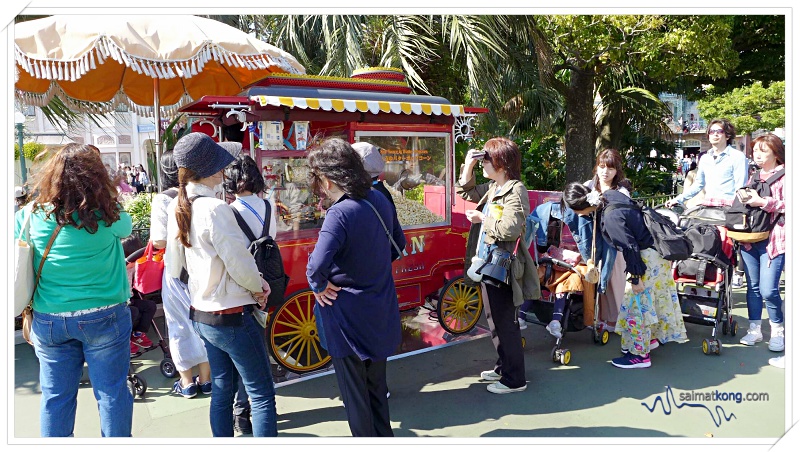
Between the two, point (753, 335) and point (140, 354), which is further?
point (753, 335)

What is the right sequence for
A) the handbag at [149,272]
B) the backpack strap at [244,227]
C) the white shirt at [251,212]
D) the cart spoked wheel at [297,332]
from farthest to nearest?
the cart spoked wheel at [297,332], the handbag at [149,272], the white shirt at [251,212], the backpack strap at [244,227]

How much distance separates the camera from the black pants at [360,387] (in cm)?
295

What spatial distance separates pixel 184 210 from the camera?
9.13 feet

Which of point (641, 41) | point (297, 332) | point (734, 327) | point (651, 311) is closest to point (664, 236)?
point (651, 311)

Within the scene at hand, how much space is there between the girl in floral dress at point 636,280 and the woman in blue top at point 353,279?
78.7 inches

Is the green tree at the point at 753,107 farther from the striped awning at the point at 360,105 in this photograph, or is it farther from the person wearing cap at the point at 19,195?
the person wearing cap at the point at 19,195

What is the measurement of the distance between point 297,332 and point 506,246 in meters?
1.74

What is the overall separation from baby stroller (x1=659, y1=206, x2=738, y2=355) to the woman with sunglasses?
1.88 metres

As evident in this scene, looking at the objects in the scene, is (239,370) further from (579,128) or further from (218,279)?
(579,128)

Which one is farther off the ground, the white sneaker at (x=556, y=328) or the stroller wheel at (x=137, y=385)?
the white sneaker at (x=556, y=328)

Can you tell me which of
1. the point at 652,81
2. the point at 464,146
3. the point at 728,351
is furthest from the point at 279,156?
the point at 652,81

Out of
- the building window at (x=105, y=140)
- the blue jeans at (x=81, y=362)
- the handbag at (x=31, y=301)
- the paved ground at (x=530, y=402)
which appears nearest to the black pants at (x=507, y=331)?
the paved ground at (x=530, y=402)

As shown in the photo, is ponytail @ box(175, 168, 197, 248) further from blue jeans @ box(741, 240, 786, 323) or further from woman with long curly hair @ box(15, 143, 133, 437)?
blue jeans @ box(741, 240, 786, 323)
